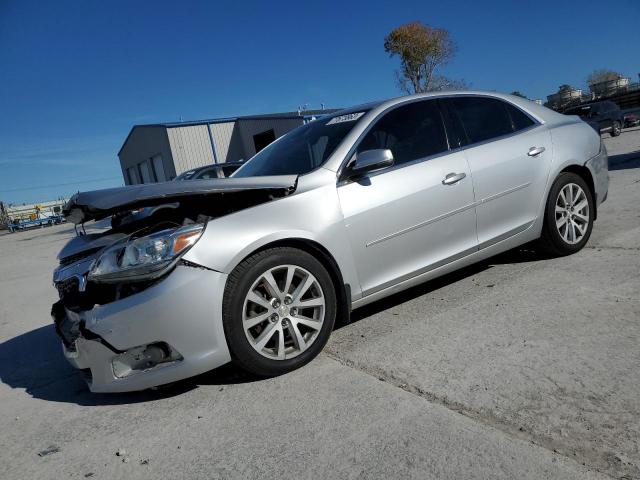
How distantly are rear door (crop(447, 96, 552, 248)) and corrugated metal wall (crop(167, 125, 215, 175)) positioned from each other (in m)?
26.3

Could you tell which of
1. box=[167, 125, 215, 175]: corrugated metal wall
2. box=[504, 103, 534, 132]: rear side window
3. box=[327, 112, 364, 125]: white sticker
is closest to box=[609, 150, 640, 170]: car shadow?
box=[504, 103, 534, 132]: rear side window

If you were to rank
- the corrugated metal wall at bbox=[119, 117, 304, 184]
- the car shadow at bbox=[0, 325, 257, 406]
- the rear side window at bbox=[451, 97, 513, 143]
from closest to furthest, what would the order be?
1. the car shadow at bbox=[0, 325, 257, 406]
2. the rear side window at bbox=[451, 97, 513, 143]
3. the corrugated metal wall at bbox=[119, 117, 304, 184]

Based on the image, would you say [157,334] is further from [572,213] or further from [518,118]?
[572,213]

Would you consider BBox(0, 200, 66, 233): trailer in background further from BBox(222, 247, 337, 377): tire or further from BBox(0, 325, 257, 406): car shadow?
BBox(222, 247, 337, 377): tire

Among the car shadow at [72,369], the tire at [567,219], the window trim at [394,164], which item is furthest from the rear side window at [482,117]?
the car shadow at [72,369]

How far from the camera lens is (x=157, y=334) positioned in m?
2.47

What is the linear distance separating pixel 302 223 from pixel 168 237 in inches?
30.0

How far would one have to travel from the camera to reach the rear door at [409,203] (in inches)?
121

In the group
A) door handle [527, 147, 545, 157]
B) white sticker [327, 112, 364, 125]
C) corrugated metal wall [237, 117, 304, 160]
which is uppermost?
corrugated metal wall [237, 117, 304, 160]

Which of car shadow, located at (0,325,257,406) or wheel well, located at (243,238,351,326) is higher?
wheel well, located at (243,238,351,326)

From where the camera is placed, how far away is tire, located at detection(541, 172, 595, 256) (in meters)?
4.05

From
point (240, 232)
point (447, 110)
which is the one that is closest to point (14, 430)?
point (240, 232)

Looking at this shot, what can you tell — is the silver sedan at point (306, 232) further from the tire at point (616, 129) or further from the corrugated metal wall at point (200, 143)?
the corrugated metal wall at point (200, 143)

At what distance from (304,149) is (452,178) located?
110 centimetres
